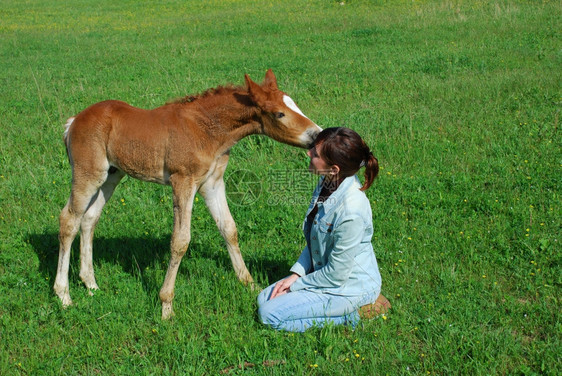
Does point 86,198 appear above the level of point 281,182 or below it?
above

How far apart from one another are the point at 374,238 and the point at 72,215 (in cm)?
279

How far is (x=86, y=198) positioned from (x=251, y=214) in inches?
76.4

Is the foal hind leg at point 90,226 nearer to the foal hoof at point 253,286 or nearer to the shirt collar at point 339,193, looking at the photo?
the foal hoof at point 253,286

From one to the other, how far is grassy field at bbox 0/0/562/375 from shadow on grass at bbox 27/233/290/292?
21mm

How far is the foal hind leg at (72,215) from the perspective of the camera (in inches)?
179

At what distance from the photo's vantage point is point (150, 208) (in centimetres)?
638

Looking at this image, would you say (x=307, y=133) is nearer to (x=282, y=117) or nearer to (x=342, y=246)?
(x=282, y=117)

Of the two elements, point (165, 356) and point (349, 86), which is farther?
point (349, 86)

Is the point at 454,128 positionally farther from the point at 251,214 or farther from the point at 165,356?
the point at 165,356

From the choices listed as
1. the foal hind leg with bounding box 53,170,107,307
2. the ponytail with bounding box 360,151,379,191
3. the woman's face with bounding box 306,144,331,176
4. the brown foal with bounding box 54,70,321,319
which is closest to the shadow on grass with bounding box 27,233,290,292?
the foal hind leg with bounding box 53,170,107,307

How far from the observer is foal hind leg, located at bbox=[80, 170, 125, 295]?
16.2 ft

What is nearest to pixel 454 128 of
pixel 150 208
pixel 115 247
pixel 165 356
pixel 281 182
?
pixel 281 182

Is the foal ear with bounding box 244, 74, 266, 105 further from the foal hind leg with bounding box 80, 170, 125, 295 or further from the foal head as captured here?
the foal hind leg with bounding box 80, 170, 125, 295

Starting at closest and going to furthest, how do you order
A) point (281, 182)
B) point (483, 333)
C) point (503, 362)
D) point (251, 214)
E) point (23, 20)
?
point (503, 362) < point (483, 333) < point (251, 214) < point (281, 182) < point (23, 20)
